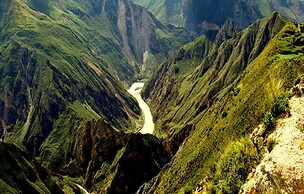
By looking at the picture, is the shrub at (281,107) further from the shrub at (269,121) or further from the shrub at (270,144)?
the shrub at (270,144)

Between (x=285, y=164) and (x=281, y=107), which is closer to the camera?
(x=285, y=164)

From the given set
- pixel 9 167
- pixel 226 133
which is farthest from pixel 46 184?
pixel 226 133

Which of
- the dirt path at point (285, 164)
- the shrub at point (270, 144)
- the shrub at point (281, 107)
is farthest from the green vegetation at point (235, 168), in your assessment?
the shrub at point (281, 107)

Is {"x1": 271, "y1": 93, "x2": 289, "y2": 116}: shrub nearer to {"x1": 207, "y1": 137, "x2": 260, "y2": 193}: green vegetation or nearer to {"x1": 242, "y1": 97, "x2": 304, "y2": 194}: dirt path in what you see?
{"x1": 242, "y1": 97, "x2": 304, "y2": 194}: dirt path

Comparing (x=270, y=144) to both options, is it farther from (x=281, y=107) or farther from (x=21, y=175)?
(x=21, y=175)

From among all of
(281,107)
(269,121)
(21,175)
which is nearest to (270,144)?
(269,121)

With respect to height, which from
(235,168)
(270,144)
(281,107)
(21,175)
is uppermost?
(281,107)

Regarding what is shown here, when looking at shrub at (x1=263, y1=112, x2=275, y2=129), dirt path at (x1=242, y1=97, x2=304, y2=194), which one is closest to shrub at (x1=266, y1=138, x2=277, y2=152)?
dirt path at (x1=242, y1=97, x2=304, y2=194)

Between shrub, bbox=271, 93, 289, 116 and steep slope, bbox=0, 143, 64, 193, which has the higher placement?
shrub, bbox=271, 93, 289, 116

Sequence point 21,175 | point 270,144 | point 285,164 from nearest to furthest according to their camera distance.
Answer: point 285,164, point 270,144, point 21,175

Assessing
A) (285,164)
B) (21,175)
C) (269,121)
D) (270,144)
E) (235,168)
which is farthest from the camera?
(21,175)
